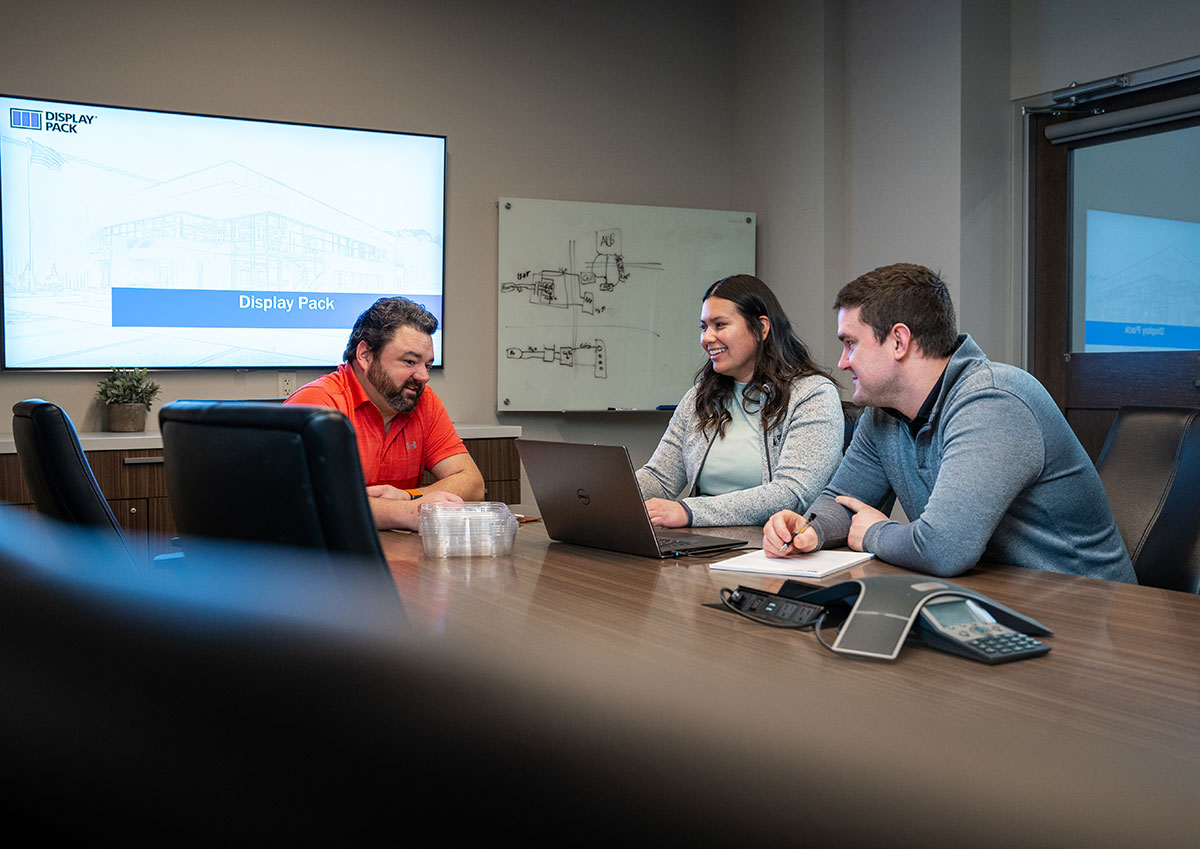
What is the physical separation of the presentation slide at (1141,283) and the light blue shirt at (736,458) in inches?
80.1

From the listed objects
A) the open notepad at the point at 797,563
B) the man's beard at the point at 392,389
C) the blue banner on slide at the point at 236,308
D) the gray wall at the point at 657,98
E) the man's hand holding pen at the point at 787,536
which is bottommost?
the open notepad at the point at 797,563

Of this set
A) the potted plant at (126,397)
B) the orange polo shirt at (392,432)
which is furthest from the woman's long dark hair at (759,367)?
the potted plant at (126,397)

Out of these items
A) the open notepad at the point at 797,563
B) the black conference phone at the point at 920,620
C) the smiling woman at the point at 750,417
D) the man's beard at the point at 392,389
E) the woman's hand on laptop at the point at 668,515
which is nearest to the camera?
the black conference phone at the point at 920,620

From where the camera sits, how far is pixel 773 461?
245cm

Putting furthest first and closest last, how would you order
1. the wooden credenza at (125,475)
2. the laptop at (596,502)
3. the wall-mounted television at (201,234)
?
the wall-mounted television at (201,234), the wooden credenza at (125,475), the laptop at (596,502)

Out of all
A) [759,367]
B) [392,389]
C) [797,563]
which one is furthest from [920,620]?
[392,389]

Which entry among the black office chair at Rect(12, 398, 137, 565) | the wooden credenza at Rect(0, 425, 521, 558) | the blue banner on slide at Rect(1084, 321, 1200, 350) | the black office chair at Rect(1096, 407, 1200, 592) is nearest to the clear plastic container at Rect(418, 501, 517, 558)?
the black office chair at Rect(12, 398, 137, 565)

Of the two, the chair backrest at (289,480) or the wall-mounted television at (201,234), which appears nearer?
the chair backrest at (289,480)

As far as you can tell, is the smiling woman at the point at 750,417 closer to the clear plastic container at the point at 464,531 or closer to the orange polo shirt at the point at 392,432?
the orange polo shirt at the point at 392,432

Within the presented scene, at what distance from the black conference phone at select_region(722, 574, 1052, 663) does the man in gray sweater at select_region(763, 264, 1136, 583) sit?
439mm

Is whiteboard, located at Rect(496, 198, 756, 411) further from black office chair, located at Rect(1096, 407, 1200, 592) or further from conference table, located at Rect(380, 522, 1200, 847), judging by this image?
conference table, located at Rect(380, 522, 1200, 847)

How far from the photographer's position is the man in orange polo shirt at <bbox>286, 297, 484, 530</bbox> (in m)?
2.57

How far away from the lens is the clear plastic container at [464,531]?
174cm

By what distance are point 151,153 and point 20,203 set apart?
47 cm
